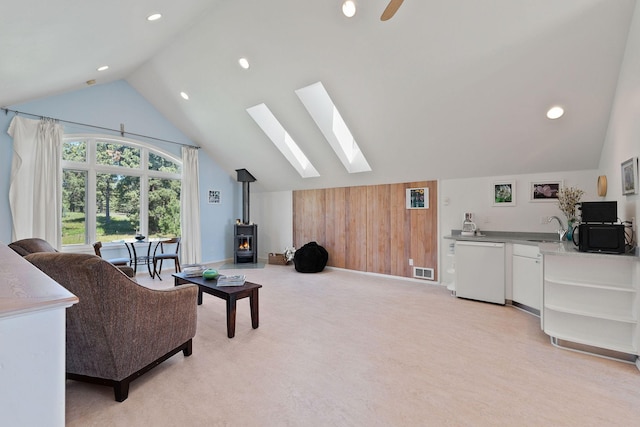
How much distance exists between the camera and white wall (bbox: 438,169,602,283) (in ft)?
13.3

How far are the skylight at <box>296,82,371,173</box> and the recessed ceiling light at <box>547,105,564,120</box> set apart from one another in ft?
8.33

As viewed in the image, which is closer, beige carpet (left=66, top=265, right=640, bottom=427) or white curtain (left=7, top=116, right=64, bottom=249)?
beige carpet (left=66, top=265, right=640, bottom=427)

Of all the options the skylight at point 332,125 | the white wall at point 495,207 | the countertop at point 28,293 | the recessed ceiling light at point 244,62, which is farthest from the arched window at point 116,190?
the white wall at point 495,207

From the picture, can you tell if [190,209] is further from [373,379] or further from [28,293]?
[28,293]

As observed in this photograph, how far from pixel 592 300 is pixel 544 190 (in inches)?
76.9

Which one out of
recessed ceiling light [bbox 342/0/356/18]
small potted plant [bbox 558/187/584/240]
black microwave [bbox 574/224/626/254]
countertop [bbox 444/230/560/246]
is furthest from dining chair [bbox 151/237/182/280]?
small potted plant [bbox 558/187/584/240]

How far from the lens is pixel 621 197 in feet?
9.94

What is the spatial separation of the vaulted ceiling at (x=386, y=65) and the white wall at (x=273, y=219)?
230cm

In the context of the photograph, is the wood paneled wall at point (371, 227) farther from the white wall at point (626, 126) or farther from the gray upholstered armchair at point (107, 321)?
the gray upholstered armchair at point (107, 321)

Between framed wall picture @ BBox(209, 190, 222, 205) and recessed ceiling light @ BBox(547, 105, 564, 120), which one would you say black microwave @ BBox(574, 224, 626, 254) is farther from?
framed wall picture @ BBox(209, 190, 222, 205)

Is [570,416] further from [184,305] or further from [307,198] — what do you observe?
[307,198]

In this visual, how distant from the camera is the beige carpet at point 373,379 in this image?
1.81 metres

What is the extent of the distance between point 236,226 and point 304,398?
209 inches

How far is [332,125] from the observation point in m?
4.93
